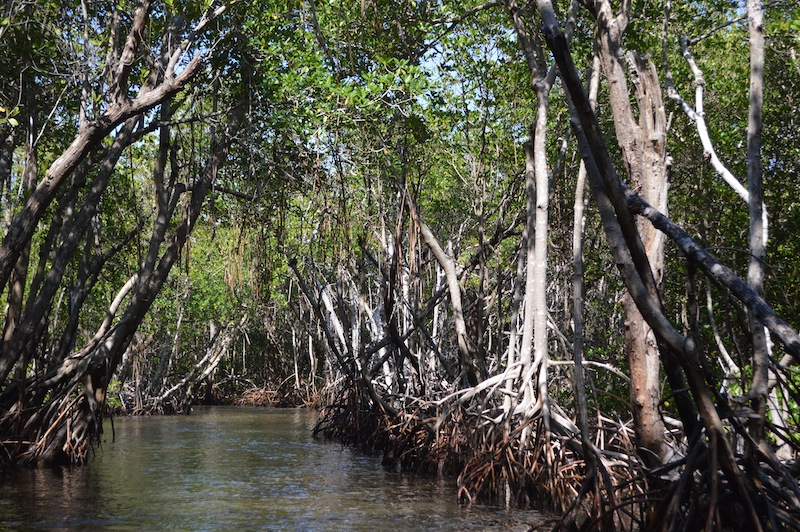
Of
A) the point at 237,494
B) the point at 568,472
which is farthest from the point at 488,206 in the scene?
the point at 568,472

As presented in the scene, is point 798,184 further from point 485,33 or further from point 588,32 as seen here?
point 485,33

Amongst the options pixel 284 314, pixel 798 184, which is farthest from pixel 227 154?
pixel 284 314

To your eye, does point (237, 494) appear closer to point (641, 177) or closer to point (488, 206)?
point (641, 177)

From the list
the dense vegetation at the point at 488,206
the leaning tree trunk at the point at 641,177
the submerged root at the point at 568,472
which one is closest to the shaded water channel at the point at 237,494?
the submerged root at the point at 568,472

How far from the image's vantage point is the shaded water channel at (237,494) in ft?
23.5

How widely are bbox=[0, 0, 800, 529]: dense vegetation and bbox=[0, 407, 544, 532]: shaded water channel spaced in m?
0.55

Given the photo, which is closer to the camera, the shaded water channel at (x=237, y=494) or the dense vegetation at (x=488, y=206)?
the dense vegetation at (x=488, y=206)

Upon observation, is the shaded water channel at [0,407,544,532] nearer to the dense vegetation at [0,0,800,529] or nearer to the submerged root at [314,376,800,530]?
the submerged root at [314,376,800,530]

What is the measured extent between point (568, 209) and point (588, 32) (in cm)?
348

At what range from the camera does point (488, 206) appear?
15.2 m

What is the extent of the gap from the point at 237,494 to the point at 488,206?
7.94 m


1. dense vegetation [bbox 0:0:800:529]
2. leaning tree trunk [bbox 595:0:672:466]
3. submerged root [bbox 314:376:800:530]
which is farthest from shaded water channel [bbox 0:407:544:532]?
leaning tree trunk [bbox 595:0:672:466]

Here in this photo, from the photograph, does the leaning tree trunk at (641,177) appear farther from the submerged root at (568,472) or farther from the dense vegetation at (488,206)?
the submerged root at (568,472)

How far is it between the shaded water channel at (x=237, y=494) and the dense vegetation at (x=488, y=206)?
55 centimetres
